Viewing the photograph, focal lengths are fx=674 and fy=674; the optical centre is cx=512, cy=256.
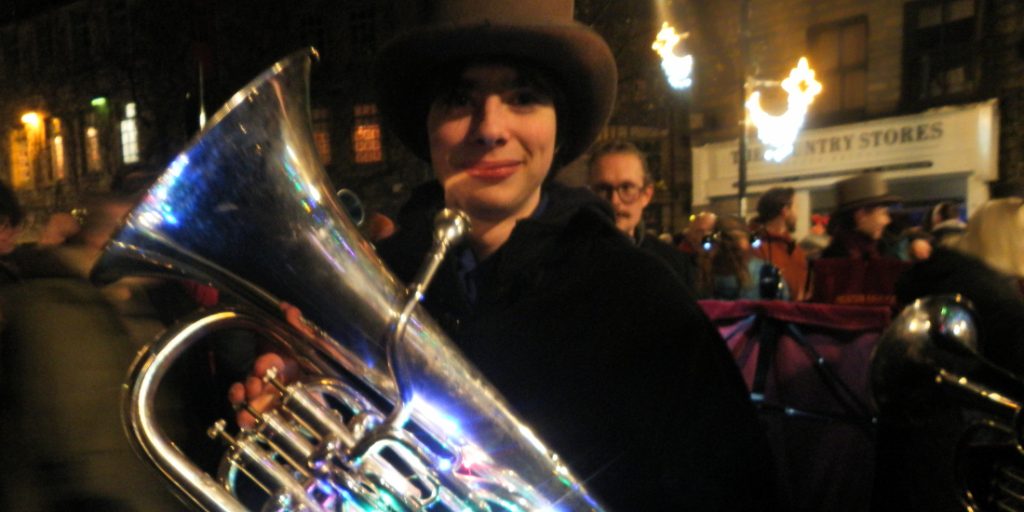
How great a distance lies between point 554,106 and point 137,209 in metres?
0.87

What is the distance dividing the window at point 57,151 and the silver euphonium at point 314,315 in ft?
91.7

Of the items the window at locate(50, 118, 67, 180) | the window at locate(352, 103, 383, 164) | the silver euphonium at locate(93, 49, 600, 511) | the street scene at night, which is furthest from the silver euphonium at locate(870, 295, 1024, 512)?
the window at locate(50, 118, 67, 180)

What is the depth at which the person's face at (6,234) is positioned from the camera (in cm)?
337

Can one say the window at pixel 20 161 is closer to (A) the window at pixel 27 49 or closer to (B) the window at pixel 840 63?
(A) the window at pixel 27 49

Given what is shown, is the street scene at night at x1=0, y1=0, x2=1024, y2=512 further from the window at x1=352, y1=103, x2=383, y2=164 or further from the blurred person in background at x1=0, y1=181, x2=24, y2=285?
the window at x1=352, y1=103, x2=383, y2=164

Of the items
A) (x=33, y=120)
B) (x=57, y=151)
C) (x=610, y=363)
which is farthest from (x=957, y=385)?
(x=33, y=120)

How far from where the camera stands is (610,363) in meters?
1.25

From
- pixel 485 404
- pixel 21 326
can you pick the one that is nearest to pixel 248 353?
pixel 21 326

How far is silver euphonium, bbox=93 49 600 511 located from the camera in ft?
3.50

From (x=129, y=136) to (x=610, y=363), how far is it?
83.7 feet

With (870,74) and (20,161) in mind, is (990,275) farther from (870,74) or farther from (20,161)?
(20,161)

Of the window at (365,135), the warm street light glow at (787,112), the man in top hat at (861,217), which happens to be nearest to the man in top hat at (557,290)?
the man in top hat at (861,217)

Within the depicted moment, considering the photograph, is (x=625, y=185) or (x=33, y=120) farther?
(x=33, y=120)

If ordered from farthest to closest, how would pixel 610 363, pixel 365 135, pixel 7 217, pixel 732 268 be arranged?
pixel 365 135 < pixel 732 268 < pixel 7 217 < pixel 610 363
